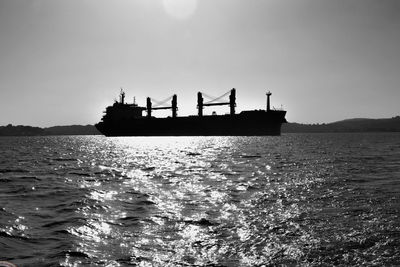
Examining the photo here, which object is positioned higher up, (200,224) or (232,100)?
(232,100)

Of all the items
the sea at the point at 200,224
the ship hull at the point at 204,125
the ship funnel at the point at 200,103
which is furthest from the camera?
the ship funnel at the point at 200,103

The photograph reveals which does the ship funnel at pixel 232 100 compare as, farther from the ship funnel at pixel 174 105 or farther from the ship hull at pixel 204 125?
the ship funnel at pixel 174 105

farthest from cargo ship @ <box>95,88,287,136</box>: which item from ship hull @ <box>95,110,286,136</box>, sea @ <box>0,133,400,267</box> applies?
sea @ <box>0,133,400,267</box>

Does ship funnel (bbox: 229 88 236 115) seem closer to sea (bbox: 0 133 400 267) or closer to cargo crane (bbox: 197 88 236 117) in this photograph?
cargo crane (bbox: 197 88 236 117)

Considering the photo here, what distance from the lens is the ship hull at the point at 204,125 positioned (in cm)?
9262

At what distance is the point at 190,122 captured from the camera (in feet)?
328

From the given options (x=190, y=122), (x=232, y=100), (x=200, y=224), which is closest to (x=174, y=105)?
(x=190, y=122)

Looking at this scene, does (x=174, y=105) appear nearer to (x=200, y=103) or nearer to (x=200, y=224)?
(x=200, y=103)

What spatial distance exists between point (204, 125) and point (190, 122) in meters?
4.61

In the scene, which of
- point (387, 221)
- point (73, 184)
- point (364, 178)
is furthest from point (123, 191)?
point (364, 178)

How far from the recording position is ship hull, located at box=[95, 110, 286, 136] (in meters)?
92.6

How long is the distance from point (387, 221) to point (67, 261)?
8000 millimetres

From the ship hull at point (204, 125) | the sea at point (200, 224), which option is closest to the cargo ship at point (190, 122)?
the ship hull at point (204, 125)

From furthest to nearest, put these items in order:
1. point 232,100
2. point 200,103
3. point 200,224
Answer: point 200,103 → point 232,100 → point 200,224
